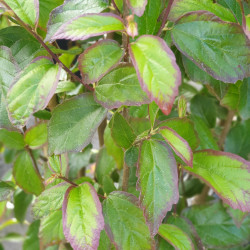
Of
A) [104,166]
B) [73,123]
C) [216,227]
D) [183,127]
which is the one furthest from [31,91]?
[216,227]

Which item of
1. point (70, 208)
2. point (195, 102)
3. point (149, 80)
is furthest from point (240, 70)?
point (195, 102)

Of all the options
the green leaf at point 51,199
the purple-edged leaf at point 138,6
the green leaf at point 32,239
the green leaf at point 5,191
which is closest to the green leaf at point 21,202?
the green leaf at point 32,239

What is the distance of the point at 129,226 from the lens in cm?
47

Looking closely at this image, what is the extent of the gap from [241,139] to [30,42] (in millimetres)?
447

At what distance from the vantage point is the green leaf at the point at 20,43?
1.58 ft

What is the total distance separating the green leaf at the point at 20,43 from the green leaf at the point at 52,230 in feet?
0.75

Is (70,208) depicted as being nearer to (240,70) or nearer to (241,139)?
(240,70)

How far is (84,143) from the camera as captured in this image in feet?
1.43

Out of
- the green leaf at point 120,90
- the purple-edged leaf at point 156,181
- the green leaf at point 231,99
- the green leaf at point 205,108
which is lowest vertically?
the green leaf at point 205,108

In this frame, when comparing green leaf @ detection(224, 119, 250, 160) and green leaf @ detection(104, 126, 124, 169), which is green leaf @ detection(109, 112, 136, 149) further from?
green leaf @ detection(224, 119, 250, 160)

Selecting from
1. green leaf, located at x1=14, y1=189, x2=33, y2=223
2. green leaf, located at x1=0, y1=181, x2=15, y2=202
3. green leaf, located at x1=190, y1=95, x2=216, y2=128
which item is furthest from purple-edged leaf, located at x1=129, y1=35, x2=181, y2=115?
green leaf, located at x1=14, y1=189, x2=33, y2=223

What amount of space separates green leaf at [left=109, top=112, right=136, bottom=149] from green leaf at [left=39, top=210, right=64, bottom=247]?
17 centimetres

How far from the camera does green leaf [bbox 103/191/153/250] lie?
0.47 m

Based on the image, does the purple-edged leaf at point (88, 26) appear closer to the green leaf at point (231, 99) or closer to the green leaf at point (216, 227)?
the green leaf at point (231, 99)
